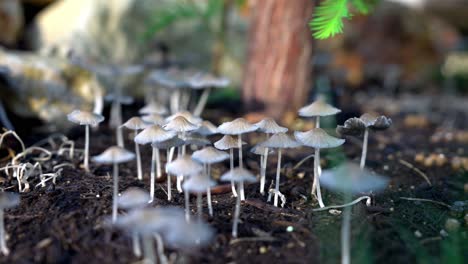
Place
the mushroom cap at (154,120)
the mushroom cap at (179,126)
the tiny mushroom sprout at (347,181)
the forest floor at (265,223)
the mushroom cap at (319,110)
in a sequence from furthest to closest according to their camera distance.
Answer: the mushroom cap at (154,120)
the mushroom cap at (319,110)
the mushroom cap at (179,126)
the forest floor at (265,223)
the tiny mushroom sprout at (347,181)

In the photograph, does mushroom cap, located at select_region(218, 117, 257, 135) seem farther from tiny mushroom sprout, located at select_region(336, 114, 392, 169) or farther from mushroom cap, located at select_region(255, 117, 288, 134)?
tiny mushroom sprout, located at select_region(336, 114, 392, 169)

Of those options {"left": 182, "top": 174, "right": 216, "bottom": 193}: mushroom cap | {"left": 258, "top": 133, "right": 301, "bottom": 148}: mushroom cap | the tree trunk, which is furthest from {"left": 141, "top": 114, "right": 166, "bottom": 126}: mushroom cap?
the tree trunk

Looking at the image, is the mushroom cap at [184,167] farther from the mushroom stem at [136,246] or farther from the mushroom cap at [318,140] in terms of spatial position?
the mushroom cap at [318,140]

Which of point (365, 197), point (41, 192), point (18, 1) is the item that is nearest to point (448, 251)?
point (365, 197)

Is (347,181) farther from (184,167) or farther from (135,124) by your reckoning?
(135,124)

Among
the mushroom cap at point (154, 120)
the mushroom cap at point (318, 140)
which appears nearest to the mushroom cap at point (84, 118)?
the mushroom cap at point (154, 120)

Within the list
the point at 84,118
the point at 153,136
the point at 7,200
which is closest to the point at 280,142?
the point at 153,136
